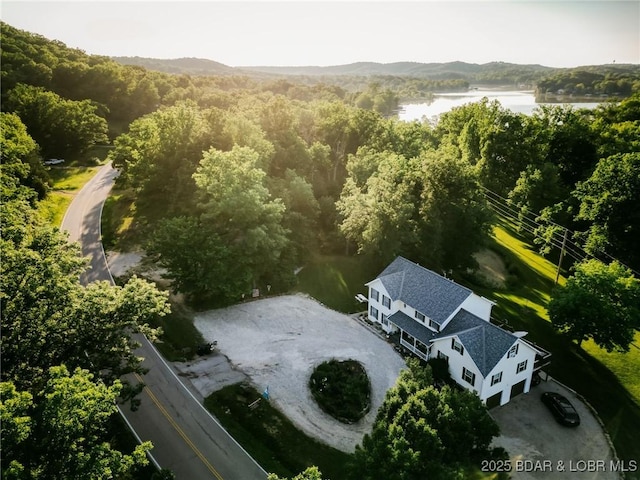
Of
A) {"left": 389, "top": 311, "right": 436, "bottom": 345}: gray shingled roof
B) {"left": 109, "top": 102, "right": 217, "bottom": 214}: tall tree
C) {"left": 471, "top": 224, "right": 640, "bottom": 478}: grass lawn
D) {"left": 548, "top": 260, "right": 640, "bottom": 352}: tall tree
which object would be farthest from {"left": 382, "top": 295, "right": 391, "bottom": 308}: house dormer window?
{"left": 109, "top": 102, "right": 217, "bottom": 214}: tall tree

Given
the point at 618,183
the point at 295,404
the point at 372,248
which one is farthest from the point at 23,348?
the point at 618,183

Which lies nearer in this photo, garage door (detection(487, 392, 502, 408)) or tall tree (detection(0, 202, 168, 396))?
tall tree (detection(0, 202, 168, 396))

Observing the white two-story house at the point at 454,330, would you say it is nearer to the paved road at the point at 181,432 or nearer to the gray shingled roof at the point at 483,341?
the gray shingled roof at the point at 483,341

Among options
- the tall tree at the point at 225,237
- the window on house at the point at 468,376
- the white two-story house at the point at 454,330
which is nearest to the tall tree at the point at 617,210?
the white two-story house at the point at 454,330

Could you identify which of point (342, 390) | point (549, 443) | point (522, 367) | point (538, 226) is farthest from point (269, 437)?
point (538, 226)

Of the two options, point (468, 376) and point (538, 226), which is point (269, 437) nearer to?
point (468, 376)

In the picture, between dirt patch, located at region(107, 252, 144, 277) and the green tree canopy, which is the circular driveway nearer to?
the green tree canopy

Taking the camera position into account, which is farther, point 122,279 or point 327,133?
point 327,133

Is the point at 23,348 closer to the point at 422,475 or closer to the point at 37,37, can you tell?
the point at 422,475
